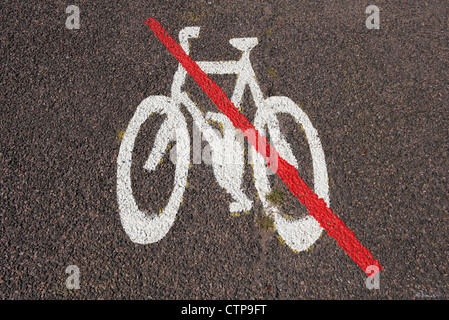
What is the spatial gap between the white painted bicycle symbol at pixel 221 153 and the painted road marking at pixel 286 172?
2.2 inches

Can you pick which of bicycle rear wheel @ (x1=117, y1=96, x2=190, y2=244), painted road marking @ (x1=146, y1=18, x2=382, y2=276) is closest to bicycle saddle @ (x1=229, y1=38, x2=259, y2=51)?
painted road marking @ (x1=146, y1=18, x2=382, y2=276)

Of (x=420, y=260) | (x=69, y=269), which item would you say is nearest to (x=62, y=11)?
(x=69, y=269)

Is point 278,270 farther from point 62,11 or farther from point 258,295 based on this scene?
point 62,11

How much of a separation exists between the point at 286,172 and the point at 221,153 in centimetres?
59

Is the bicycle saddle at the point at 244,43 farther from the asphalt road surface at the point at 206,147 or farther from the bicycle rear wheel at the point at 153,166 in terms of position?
the bicycle rear wheel at the point at 153,166

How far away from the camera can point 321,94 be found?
3.18 m

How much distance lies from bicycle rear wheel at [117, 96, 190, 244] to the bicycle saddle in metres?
0.94

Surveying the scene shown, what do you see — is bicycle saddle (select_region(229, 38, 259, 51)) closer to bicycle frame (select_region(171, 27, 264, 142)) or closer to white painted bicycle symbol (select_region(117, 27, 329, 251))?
bicycle frame (select_region(171, 27, 264, 142))

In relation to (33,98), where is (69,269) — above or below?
below

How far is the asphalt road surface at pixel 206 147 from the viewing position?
99.3 inches

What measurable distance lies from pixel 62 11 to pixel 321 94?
2.96 m

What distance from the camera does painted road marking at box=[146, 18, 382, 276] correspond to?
2598 millimetres
